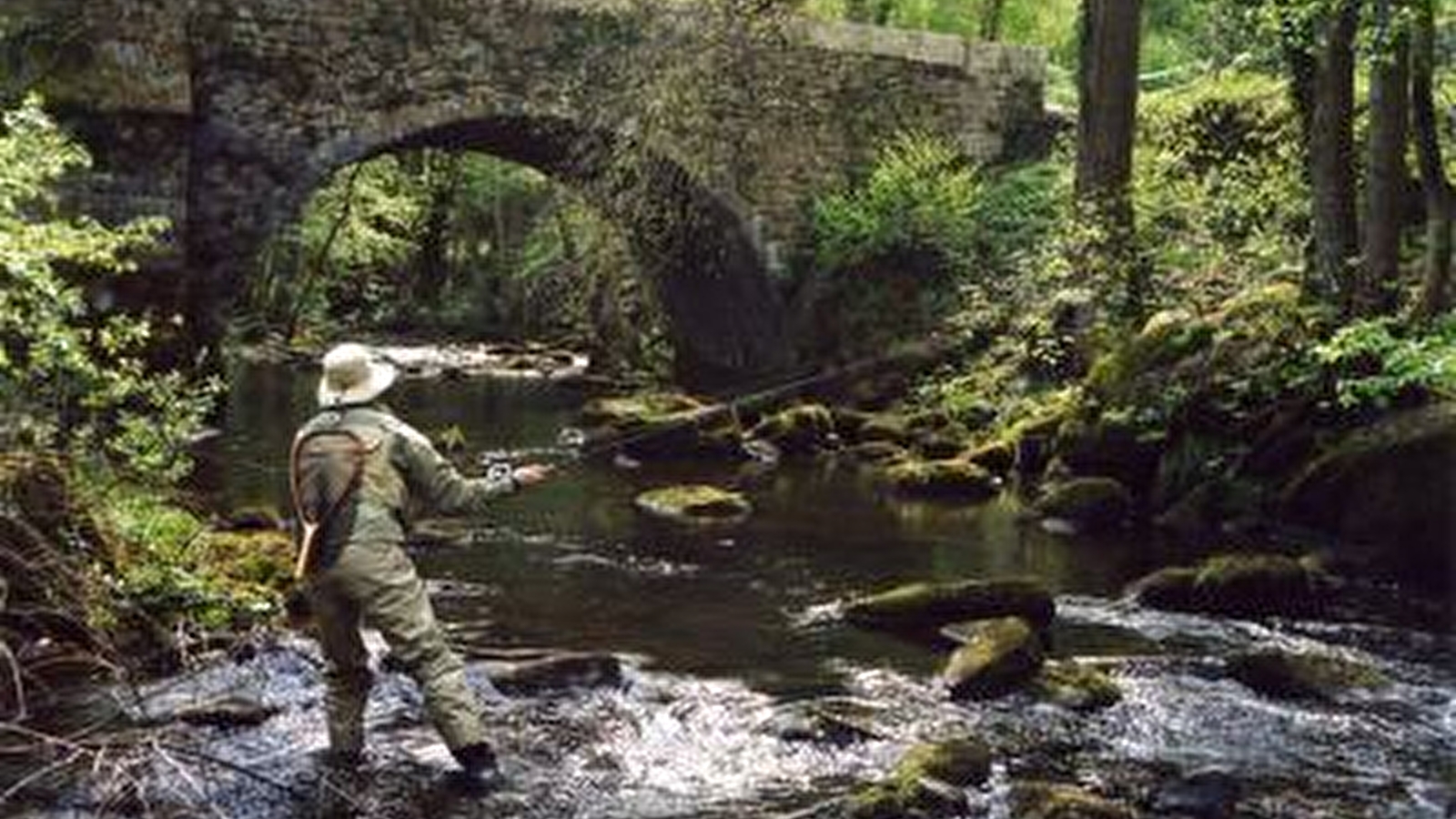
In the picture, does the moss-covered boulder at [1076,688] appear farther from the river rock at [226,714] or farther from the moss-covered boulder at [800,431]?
the moss-covered boulder at [800,431]

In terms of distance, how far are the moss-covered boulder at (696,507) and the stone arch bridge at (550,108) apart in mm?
3422

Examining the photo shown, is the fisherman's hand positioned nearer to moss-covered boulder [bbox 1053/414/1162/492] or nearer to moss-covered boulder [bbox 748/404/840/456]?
moss-covered boulder [bbox 1053/414/1162/492]

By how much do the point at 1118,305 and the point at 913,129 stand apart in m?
6.75

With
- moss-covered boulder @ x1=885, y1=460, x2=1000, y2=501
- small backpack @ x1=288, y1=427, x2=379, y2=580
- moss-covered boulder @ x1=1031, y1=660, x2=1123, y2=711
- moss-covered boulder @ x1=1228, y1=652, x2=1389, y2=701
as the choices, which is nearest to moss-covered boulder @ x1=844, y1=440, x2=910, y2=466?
moss-covered boulder @ x1=885, y1=460, x2=1000, y2=501

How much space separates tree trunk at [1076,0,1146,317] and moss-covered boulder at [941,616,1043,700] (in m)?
9.78

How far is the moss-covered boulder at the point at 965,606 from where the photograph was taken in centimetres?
996

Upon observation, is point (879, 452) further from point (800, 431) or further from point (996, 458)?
point (996, 458)

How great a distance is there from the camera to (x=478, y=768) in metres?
7.05

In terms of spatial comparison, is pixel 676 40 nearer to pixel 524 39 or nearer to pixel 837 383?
pixel 524 39

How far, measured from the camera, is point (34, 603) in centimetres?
795

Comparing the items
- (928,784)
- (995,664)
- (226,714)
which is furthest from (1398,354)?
(226,714)

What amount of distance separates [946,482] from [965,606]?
5.96 meters

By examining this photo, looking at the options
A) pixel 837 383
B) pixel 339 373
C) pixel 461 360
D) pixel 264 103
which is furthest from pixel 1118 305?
pixel 461 360

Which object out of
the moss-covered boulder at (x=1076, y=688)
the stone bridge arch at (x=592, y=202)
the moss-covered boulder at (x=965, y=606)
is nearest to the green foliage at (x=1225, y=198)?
the stone bridge arch at (x=592, y=202)
